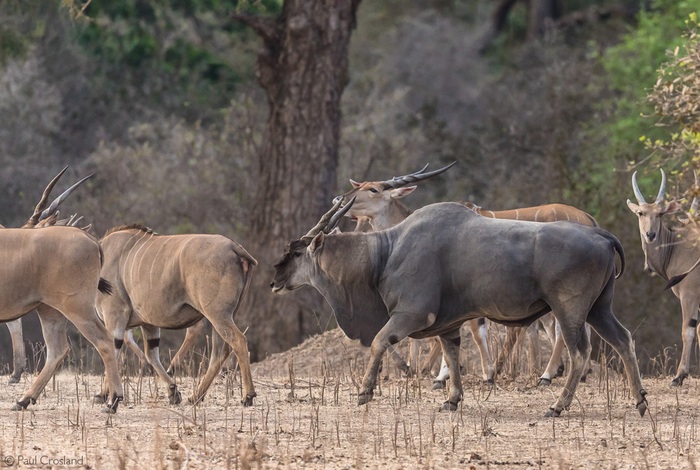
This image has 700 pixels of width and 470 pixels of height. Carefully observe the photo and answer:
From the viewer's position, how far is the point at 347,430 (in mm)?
7840

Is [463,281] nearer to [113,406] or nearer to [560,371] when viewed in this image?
[113,406]

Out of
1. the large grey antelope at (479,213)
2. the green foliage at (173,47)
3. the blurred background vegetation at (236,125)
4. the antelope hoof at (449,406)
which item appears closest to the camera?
the antelope hoof at (449,406)

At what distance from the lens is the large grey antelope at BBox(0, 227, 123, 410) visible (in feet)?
28.4

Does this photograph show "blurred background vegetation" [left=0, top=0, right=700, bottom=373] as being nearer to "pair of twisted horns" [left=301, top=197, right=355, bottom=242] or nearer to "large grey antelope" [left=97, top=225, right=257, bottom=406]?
"large grey antelope" [left=97, top=225, right=257, bottom=406]

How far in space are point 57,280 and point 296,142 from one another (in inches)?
321

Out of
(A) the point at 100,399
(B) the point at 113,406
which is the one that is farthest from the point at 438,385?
(B) the point at 113,406

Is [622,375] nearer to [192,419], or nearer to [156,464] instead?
[192,419]

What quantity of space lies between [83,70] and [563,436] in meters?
19.7

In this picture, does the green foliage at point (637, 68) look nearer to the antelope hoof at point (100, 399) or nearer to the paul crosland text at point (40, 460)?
the antelope hoof at point (100, 399)

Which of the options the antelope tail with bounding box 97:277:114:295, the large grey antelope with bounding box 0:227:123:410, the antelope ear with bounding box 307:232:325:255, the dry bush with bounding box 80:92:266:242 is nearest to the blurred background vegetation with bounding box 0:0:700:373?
the dry bush with bounding box 80:92:266:242

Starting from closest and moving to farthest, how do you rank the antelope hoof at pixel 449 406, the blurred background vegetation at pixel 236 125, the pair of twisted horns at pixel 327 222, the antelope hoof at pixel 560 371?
the antelope hoof at pixel 449 406 → the pair of twisted horns at pixel 327 222 → the antelope hoof at pixel 560 371 → the blurred background vegetation at pixel 236 125

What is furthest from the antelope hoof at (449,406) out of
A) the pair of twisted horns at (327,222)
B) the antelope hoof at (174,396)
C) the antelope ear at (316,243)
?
the antelope hoof at (174,396)

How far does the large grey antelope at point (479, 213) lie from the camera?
1080cm

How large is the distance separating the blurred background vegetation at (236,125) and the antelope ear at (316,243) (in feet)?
23.9
